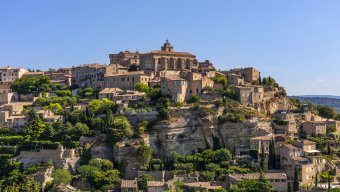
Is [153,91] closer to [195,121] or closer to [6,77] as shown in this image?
[195,121]

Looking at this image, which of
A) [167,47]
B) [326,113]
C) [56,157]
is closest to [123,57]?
[167,47]

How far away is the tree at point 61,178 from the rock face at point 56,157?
142 inches

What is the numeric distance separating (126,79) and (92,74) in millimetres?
8825

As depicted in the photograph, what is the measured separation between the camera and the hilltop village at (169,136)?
61.4 m

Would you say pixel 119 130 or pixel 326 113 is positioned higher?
pixel 326 113

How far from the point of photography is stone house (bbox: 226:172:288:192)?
57.8 m

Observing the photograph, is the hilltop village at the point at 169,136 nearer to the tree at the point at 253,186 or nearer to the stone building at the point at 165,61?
the tree at the point at 253,186

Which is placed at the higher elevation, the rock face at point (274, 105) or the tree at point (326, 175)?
the rock face at point (274, 105)

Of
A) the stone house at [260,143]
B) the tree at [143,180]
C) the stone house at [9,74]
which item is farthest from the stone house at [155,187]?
the stone house at [9,74]

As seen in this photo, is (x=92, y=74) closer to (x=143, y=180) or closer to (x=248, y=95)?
(x=248, y=95)

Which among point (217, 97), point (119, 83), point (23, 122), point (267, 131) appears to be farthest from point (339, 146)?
point (23, 122)

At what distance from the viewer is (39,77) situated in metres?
92.0

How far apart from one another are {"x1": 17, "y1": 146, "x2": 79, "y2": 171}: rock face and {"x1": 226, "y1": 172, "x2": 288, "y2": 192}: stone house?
19801mm

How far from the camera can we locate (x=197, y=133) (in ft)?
232
